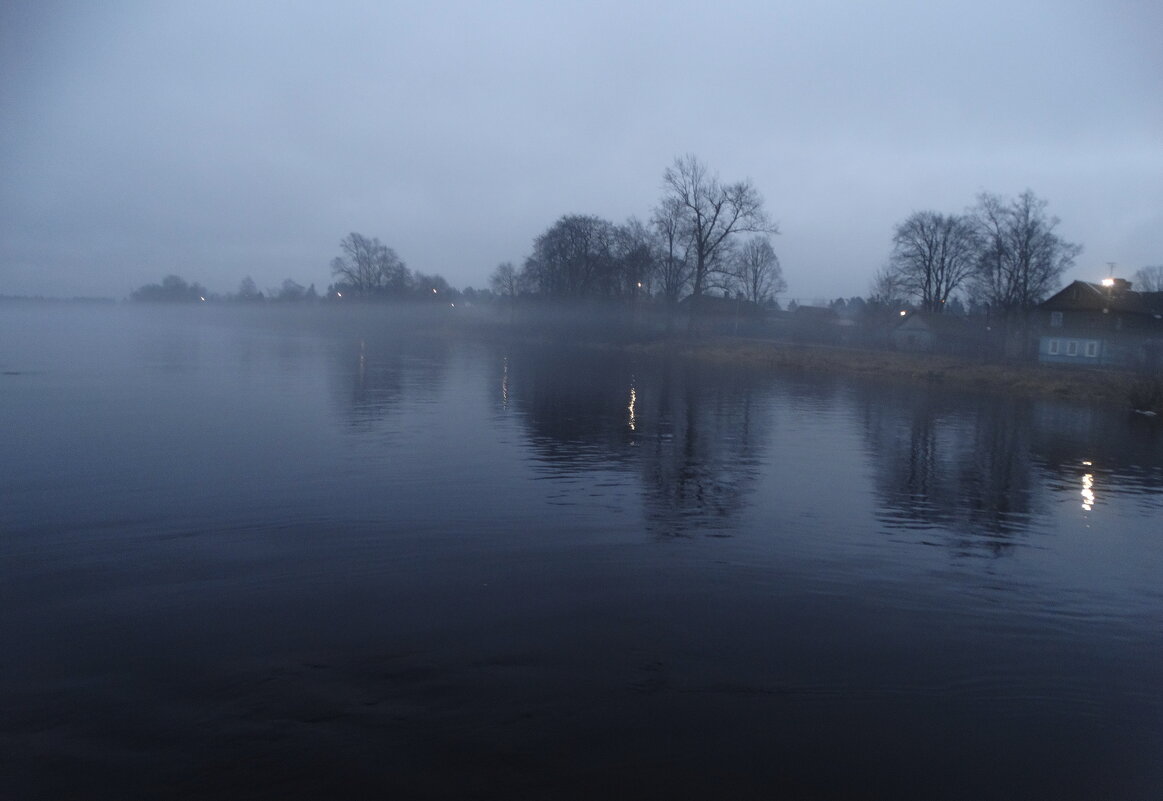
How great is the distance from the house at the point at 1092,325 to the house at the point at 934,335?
490cm

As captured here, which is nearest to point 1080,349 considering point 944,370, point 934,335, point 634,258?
point 934,335

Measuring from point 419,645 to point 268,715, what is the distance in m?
1.63

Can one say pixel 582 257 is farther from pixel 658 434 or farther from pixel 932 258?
pixel 658 434

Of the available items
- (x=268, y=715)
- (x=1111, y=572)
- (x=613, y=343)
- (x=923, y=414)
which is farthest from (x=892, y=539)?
(x=613, y=343)

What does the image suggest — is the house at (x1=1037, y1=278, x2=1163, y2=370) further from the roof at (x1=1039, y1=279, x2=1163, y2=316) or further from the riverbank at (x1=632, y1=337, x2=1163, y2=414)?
the riverbank at (x1=632, y1=337, x2=1163, y2=414)

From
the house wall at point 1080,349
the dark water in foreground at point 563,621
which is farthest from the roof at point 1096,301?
the dark water in foreground at point 563,621

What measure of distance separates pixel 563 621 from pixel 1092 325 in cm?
6302

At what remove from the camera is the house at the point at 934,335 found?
5762cm

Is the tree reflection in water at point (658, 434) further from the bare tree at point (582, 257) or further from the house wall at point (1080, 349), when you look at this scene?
the bare tree at point (582, 257)

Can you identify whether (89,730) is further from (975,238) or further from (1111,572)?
(975,238)

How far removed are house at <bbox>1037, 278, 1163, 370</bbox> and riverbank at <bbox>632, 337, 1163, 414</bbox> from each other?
475 inches

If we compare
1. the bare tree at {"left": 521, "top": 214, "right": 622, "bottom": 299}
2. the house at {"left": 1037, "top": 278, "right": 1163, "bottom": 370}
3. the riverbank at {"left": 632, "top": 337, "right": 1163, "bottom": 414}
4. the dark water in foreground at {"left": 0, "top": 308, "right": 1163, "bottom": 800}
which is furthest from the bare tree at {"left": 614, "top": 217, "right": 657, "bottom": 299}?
the dark water in foreground at {"left": 0, "top": 308, "right": 1163, "bottom": 800}

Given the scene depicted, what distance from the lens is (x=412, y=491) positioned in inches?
560

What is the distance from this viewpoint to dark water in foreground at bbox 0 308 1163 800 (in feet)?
19.7
